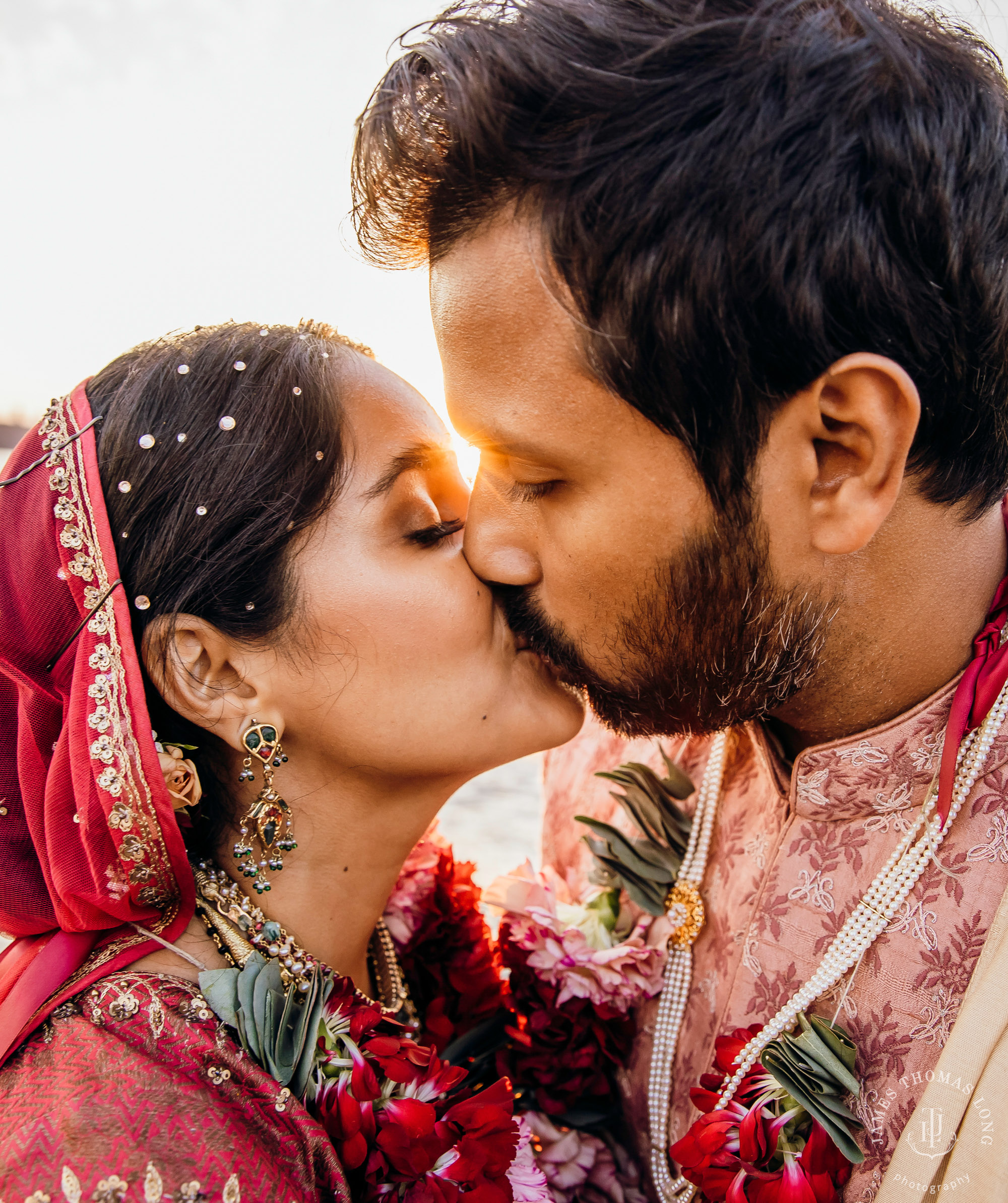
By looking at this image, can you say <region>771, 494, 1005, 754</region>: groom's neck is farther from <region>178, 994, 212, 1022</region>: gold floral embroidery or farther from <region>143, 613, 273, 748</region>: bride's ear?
<region>178, 994, 212, 1022</region>: gold floral embroidery

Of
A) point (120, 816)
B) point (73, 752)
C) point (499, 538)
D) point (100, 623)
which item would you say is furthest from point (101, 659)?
point (499, 538)

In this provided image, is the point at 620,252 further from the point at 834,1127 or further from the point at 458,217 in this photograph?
the point at 834,1127

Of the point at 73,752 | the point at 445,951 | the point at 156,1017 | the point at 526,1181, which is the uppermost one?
the point at 73,752

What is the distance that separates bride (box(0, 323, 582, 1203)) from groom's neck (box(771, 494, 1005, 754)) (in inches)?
24.9

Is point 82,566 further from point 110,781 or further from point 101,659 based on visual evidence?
point 110,781

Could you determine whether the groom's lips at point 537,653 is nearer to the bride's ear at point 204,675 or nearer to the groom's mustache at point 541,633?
the groom's mustache at point 541,633

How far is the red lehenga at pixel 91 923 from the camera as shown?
132 centimetres

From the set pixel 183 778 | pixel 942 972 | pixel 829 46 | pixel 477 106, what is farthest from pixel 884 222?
pixel 183 778

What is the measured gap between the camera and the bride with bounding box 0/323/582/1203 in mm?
1554

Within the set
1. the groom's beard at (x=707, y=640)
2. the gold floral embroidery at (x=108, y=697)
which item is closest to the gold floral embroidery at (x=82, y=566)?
the gold floral embroidery at (x=108, y=697)

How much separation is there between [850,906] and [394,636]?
39.6 inches

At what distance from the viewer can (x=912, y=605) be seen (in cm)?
175

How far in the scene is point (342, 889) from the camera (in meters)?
2.01

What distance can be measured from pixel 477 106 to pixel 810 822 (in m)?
1.48
